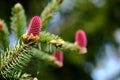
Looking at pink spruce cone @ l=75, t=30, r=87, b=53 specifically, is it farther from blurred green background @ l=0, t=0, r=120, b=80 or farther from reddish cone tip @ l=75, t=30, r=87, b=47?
blurred green background @ l=0, t=0, r=120, b=80

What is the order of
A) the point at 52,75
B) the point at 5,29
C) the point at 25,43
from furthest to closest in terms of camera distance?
the point at 52,75 → the point at 5,29 → the point at 25,43

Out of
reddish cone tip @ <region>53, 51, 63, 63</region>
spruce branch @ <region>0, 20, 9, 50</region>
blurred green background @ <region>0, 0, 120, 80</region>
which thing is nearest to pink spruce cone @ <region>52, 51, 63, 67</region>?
reddish cone tip @ <region>53, 51, 63, 63</region>

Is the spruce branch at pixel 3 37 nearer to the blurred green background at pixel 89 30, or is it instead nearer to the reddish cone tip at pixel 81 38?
the reddish cone tip at pixel 81 38

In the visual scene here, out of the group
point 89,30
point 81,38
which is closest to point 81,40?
point 81,38

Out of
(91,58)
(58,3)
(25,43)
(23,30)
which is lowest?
(25,43)

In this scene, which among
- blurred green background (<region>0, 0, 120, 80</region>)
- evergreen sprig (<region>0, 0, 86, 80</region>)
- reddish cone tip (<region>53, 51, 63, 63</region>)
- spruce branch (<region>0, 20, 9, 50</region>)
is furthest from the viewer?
blurred green background (<region>0, 0, 120, 80</region>)

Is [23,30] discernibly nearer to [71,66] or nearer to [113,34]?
[71,66]

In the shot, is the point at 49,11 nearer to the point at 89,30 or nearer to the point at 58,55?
the point at 58,55

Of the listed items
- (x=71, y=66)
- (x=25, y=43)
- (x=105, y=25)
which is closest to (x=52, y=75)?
(x=71, y=66)
